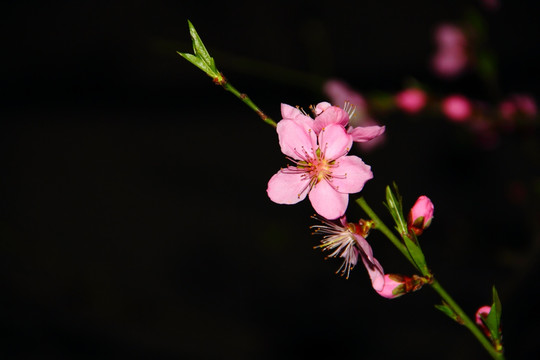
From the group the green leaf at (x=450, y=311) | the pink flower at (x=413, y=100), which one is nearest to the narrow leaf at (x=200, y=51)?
the green leaf at (x=450, y=311)

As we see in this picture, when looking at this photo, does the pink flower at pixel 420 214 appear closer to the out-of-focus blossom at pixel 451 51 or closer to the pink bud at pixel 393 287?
the pink bud at pixel 393 287

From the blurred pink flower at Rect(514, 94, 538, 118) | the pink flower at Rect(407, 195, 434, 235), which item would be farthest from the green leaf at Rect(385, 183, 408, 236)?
the blurred pink flower at Rect(514, 94, 538, 118)

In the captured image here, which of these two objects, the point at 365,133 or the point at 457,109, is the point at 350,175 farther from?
the point at 457,109

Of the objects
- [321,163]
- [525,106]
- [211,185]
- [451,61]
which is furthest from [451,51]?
[211,185]

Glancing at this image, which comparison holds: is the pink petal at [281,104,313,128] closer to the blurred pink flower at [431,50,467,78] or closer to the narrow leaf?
the narrow leaf

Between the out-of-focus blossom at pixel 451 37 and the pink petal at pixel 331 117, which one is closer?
the pink petal at pixel 331 117

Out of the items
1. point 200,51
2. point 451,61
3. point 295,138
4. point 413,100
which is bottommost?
point 295,138

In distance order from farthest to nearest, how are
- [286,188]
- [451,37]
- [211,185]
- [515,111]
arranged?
[211,185] < [451,37] < [515,111] < [286,188]
